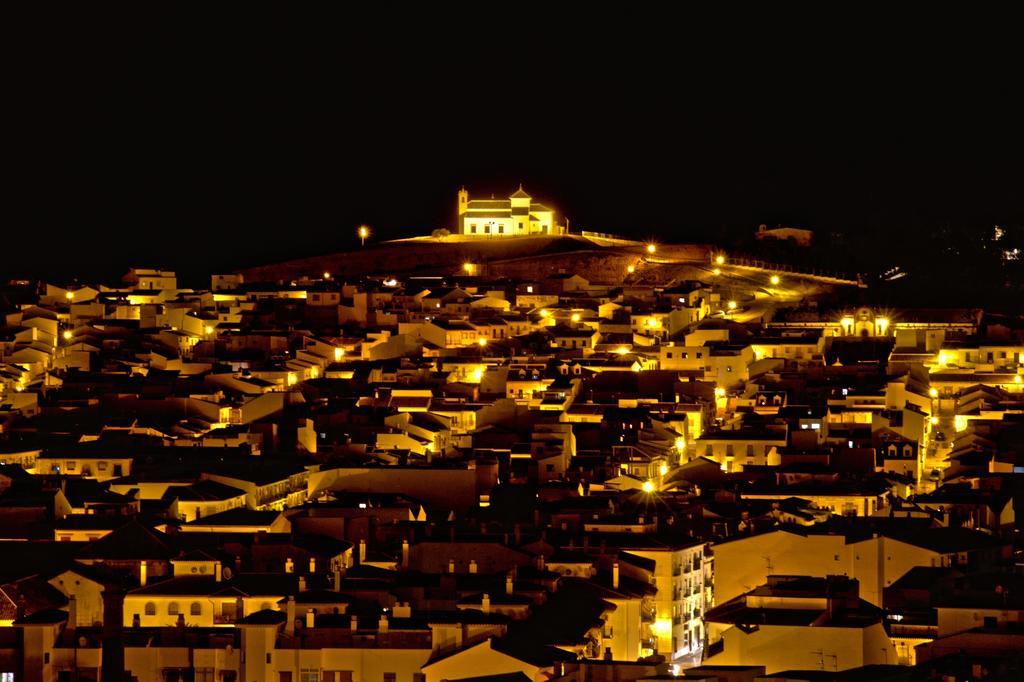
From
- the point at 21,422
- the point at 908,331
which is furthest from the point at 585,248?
the point at 21,422

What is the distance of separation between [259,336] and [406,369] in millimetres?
6637

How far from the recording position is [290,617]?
30750 mm

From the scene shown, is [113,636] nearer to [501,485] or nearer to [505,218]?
[501,485]

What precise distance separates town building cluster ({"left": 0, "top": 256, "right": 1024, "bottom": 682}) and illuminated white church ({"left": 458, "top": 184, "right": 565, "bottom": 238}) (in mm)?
8855

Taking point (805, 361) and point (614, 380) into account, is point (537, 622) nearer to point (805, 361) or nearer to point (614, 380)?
point (614, 380)

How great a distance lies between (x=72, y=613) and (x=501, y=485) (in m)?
12.6

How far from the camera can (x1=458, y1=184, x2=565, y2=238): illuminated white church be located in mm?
79938

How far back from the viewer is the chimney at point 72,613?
32.2 meters

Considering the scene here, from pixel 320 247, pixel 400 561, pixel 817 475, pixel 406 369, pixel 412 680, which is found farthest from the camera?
pixel 320 247

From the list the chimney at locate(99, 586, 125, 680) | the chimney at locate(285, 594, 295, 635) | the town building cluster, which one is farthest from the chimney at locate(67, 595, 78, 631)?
the chimney at locate(285, 594, 295, 635)

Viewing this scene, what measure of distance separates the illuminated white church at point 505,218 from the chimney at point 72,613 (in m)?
46.3

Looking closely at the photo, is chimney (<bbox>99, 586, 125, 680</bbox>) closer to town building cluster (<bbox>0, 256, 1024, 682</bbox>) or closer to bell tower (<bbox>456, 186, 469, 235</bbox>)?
town building cluster (<bbox>0, 256, 1024, 682</bbox>)

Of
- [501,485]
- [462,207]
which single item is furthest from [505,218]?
[501,485]

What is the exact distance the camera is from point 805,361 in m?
57.6
